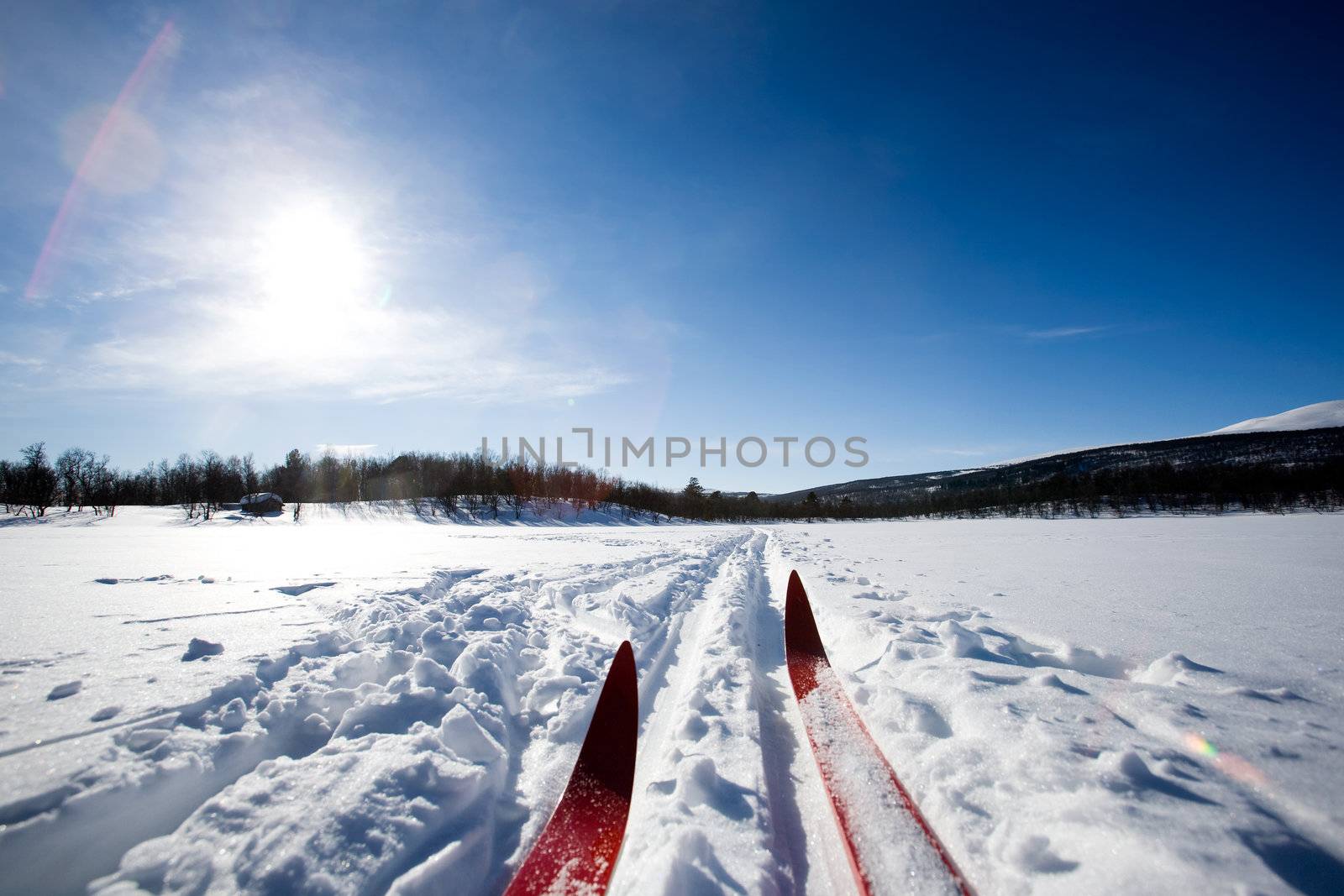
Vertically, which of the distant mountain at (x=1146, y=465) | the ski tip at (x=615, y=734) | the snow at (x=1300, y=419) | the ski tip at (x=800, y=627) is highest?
the snow at (x=1300, y=419)

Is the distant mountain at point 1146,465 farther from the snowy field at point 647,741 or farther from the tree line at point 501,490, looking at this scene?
the snowy field at point 647,741

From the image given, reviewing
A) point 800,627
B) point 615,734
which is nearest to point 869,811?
point 615,734

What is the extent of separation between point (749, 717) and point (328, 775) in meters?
2.27

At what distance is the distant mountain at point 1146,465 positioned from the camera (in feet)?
275

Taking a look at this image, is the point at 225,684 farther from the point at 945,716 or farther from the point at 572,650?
the point at 945,716

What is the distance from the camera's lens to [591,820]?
2.13 metres

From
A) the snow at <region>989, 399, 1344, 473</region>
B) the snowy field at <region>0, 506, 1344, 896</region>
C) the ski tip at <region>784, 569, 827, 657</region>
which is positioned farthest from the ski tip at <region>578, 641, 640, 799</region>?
the snow at <region>989, 399, 1344, 473</region>

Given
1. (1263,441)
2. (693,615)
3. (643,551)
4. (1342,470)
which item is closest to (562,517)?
(643,551)

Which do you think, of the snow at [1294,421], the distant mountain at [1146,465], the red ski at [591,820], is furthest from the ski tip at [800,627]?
the snow at [1294,421]

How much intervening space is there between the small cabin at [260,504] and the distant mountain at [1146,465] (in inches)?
4328

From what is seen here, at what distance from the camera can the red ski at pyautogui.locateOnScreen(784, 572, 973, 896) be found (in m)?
1.79

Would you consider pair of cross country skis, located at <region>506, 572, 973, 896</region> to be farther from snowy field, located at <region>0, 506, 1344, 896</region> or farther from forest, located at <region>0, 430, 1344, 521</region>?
forest, located at <region>0, 430, 1344, 521</region>

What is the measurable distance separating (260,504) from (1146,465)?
16083cm

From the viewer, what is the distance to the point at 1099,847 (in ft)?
5.65
